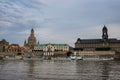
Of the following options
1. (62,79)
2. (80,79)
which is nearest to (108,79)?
(80,79)

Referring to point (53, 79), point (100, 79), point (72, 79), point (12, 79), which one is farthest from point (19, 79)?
point (100, 79)

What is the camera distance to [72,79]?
32.7 metres

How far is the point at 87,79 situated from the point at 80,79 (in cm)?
78

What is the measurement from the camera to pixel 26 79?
31875 mm

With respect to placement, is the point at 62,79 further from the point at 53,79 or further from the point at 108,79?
the point at 108,79

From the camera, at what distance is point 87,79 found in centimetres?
3234

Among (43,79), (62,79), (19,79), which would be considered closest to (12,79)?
(19,79)

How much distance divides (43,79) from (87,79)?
4.90 metres

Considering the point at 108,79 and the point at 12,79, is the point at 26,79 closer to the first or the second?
the point at 12,79

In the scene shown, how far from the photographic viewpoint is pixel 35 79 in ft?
106

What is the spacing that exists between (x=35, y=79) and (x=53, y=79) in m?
2.00

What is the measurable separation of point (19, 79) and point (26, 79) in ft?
3.01

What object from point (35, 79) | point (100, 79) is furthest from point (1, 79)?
point (100, 79)

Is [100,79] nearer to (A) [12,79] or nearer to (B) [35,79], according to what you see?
(B) [35,79]
